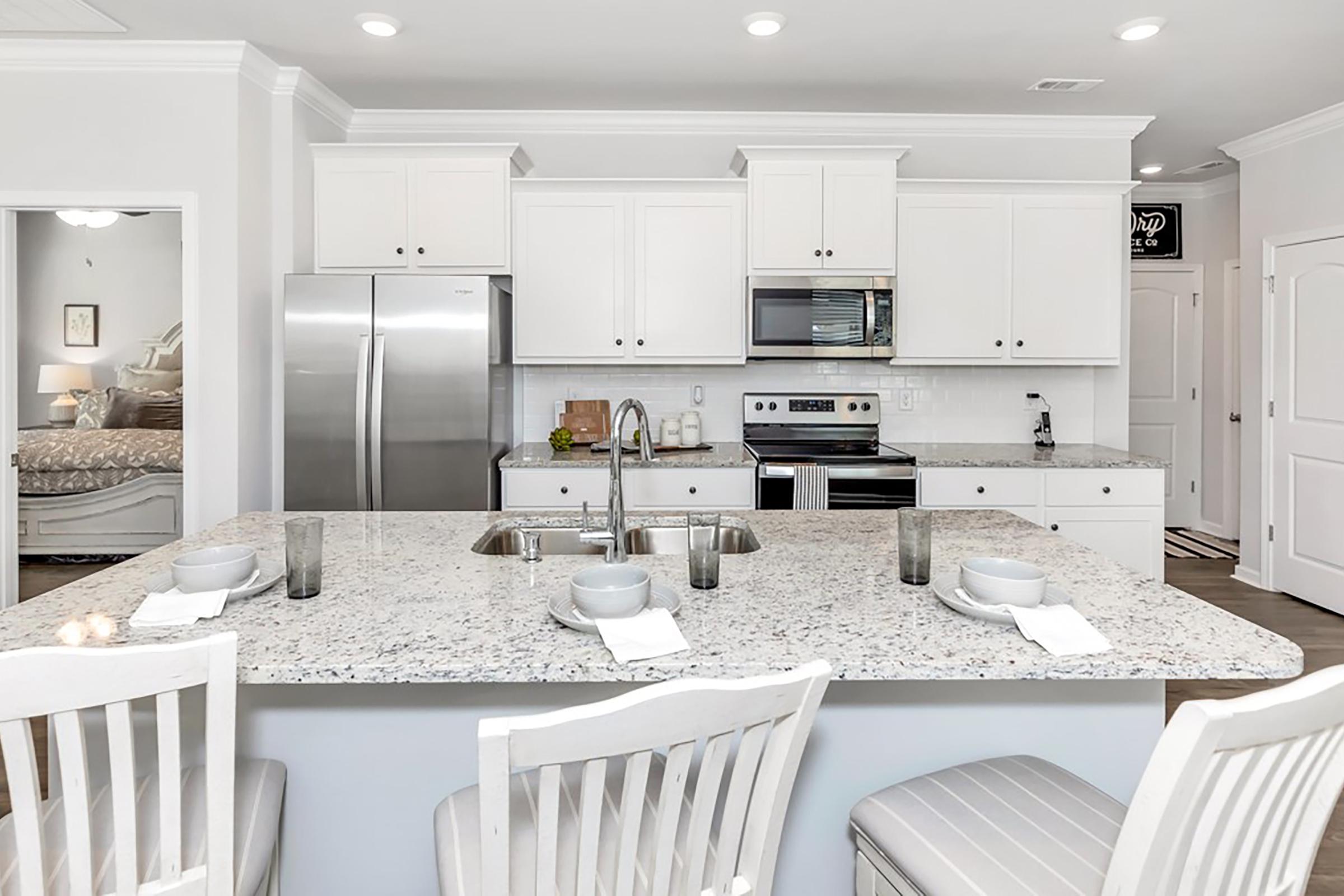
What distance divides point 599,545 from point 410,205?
234 centimetres

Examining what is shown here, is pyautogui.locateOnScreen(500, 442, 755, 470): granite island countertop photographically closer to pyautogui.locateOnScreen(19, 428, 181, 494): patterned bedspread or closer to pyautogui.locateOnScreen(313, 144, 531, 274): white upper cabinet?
pyautogui.locateOnScreen(313, 144, 531, 274): white upper cabinet

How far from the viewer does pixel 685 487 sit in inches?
145

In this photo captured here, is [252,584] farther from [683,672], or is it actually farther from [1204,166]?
[1204,166]

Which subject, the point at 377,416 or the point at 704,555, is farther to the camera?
the point at 377,416

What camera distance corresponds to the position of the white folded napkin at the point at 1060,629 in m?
1.23

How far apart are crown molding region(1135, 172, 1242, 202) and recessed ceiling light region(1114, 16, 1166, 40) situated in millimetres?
2933

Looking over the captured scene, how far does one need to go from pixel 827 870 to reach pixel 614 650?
70 cm

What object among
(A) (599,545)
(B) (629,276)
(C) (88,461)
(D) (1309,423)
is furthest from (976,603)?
(C) (88,461)

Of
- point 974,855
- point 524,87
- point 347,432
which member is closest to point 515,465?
point 347,432

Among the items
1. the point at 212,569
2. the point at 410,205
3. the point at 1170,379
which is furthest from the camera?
the point at 1170,379

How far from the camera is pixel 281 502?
373cm

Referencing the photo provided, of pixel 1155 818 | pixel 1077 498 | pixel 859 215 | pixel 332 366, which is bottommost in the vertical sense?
pixel 1155 818

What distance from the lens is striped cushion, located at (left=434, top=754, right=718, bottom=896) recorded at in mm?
1086

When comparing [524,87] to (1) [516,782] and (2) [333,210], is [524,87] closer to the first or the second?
(2) [333,210]
